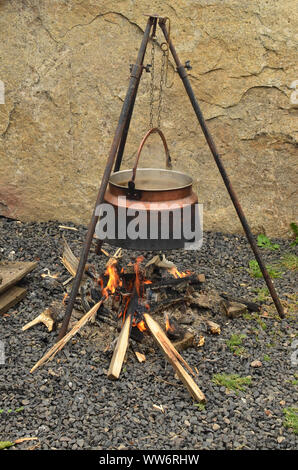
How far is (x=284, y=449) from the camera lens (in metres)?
2.88

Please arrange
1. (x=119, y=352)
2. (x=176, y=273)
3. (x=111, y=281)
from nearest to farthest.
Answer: (x=119, y=352) → (x=111, y=281) → (x=176, y=273)

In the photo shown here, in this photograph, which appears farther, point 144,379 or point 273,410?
point 144,379

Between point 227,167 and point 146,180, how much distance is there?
158cm

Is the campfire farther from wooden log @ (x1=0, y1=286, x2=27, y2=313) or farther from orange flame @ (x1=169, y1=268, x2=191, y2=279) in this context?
wooden log @ (x1=0, y1=286, x2=27, y2=313)

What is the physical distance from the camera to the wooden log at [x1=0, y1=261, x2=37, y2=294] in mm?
4141

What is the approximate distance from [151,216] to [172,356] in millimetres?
948

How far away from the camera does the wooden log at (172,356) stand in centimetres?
319

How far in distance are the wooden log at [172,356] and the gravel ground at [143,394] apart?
3.0 inches

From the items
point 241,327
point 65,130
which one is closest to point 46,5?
point 65,130

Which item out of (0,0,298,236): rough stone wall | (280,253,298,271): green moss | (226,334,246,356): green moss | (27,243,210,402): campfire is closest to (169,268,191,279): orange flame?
(27,243,210,402): campfire

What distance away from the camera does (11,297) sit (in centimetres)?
418

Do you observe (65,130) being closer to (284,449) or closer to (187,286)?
(187,286)

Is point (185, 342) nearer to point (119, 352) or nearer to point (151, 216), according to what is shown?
point (119, 352)

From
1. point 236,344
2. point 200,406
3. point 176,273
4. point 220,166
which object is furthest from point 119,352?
point 220,166
